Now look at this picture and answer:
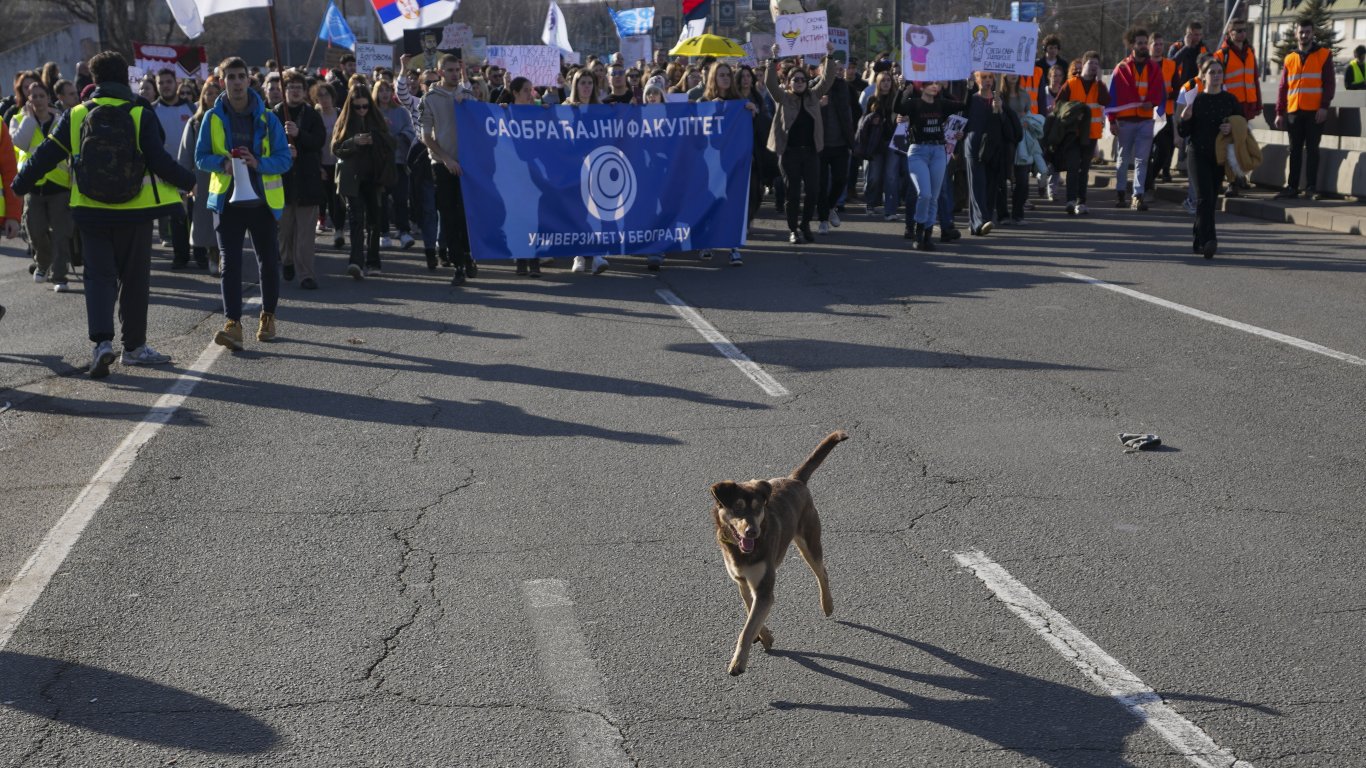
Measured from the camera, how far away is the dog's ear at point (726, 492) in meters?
4.48

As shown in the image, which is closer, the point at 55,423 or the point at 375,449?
the point at 375,449

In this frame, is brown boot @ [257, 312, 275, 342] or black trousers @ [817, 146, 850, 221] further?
black trousers @ [817, 146, 850, 221]

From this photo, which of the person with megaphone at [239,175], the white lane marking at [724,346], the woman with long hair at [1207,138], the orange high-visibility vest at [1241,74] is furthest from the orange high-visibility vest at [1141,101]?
the person with megaphone at [239,175]

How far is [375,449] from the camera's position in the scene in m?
7.93

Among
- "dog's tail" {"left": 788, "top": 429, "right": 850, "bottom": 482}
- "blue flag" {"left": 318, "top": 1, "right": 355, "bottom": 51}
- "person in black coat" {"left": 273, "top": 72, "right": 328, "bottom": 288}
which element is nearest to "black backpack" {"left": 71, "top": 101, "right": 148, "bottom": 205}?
"person in black coat" {"left": 273, "top": 72, "right": 328, "bottom": 288}

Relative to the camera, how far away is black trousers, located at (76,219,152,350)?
992 cm

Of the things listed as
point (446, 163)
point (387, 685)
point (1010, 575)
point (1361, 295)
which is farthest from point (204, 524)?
Result: point (1361, 295)

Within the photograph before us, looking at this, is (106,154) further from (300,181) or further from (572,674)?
(572,674)

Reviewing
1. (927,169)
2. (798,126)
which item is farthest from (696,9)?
(927,169)

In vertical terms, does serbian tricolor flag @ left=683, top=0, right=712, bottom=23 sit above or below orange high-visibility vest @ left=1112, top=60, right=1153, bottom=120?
above

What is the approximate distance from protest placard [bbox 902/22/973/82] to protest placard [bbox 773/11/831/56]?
4.67 meters

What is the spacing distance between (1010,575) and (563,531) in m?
1.97

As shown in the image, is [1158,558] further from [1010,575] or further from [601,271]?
[601,271]

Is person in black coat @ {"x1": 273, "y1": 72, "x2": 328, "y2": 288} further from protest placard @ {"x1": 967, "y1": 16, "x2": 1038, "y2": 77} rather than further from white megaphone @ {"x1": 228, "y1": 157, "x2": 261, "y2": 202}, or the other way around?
protest placard @ {"x1": 967, "y1": 16, "x2": 1038, "y2": 77}
